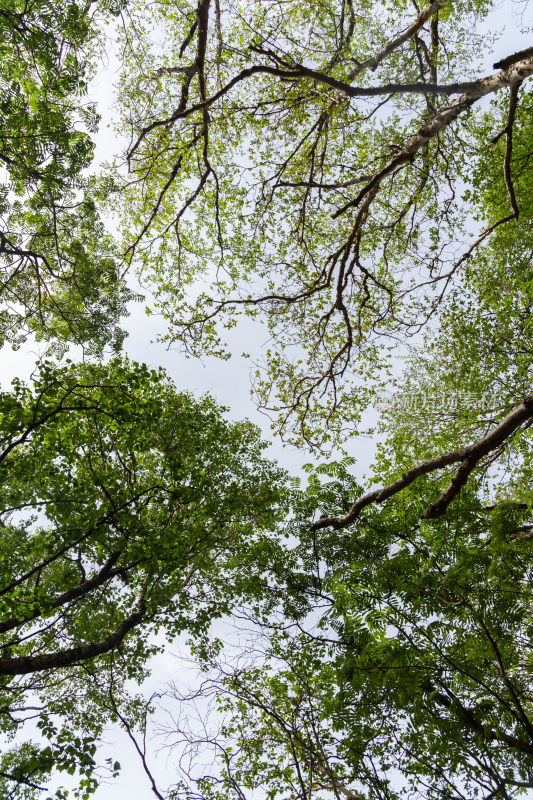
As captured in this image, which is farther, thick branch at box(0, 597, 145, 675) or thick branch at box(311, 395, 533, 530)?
thick branch at box(0, 597, 145, 675)

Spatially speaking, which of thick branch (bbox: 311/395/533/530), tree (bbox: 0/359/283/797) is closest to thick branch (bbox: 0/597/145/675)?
tree (bbox: 0/359/283/797)

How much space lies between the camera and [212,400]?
12.8 metres

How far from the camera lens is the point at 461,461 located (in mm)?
6309

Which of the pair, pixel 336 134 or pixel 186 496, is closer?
pixel 186 496

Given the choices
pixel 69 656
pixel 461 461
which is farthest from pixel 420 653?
pixel 69 656

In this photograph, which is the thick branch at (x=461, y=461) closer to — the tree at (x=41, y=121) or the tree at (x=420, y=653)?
the tree at (x=420, y=653)

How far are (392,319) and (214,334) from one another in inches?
161

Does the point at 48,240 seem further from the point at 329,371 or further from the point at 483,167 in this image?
the point at 483,167

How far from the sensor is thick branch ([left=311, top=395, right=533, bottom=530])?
5629 mm

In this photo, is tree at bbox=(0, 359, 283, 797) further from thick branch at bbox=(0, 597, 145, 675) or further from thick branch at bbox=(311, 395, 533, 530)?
thick branch at bbox=(311, 395, 533, 530)

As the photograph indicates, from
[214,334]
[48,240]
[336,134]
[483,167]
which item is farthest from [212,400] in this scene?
[483,167]

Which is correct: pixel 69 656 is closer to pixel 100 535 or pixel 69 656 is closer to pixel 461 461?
pixel 100 535

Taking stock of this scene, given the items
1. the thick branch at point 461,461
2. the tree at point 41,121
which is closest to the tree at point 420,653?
the thick branch at point 461,461

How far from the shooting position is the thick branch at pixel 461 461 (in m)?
5.63
